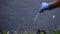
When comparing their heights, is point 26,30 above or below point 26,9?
below

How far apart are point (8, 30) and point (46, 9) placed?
54 centimetres

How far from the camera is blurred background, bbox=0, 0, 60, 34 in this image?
2061 millimetres

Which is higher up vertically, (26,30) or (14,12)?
(14,12)

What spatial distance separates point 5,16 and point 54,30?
0.63m

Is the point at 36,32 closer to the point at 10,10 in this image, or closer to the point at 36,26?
the point at 36,26

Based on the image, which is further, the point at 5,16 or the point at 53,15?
the point at 5,16

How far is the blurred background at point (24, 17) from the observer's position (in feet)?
6.76

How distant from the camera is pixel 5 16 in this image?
2.20 m

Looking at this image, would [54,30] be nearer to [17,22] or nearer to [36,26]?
[36,26]

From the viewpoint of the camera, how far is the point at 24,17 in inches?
84.3

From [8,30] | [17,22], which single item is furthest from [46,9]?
[8,30]

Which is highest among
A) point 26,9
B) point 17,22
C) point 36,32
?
point 26,9

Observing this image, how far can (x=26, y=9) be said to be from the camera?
212cm

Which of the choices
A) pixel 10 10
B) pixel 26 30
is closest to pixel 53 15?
pixel 26 30
